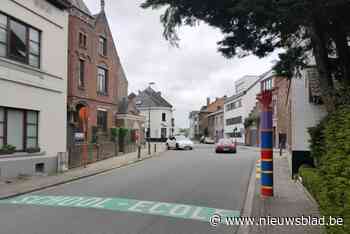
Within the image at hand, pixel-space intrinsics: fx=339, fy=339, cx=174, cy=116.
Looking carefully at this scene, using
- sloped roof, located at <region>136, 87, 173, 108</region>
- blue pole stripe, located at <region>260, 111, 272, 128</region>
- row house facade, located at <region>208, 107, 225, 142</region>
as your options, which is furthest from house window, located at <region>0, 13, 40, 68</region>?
sloped roof, located at <region>136, 87, 173, 108</region>

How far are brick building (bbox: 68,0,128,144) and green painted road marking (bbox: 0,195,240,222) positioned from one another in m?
13.5

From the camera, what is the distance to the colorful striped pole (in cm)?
946

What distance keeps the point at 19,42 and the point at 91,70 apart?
472 inches

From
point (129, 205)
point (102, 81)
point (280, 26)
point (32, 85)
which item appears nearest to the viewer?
point (280, 26)

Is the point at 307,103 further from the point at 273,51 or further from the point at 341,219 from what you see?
the point at 341,219

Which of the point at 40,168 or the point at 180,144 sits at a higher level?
the point at 180,144

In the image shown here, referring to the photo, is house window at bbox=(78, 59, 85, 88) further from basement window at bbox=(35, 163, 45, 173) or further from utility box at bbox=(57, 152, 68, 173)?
basement window at bbox=(35, 163, 45, 173)

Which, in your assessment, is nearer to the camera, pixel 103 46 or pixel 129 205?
pixel 129 205

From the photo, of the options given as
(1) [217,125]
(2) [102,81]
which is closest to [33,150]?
(2) [102,81]

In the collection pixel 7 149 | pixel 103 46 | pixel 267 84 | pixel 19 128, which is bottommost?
pixel 7 149

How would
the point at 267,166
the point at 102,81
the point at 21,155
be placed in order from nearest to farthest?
the point at 267,166 → the point at 21,155 → the point at 102,81

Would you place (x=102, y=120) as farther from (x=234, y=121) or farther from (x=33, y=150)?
(x=234, y=121)

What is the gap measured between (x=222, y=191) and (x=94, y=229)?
5540 millimetres

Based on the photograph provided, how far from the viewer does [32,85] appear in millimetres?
15016
